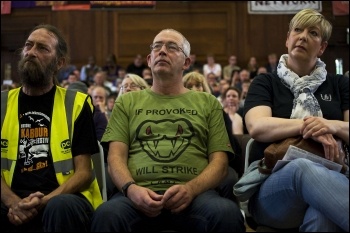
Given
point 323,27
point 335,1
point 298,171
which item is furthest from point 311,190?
point 335,1

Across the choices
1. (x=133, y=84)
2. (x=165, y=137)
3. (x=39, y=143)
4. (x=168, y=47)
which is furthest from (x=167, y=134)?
(x=133, y=84)

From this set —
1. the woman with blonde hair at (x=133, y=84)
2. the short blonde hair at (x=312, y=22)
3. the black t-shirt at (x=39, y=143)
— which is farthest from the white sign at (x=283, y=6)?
the black t-shirt at (x=39, y=143)

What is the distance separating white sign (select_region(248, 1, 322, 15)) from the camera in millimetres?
8422

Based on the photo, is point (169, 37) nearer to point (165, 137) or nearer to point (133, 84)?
point (165, 137)

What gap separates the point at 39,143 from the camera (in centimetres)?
213

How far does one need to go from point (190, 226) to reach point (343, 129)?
0.65 m

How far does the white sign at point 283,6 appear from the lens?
8422 mm

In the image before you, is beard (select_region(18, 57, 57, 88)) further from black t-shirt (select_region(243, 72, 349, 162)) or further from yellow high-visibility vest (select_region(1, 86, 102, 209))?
black t-shirt (select_region(243, 72, 349, 162))

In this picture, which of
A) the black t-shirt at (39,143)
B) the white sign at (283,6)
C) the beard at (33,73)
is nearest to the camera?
Answer: the black t-shirt at (39,143)

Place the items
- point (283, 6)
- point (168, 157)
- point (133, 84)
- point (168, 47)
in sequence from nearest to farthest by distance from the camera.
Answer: point (168, 157)
point (168, 47)
point (133, 84)
point (283, 6)

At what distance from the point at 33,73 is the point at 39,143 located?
0.95 feet

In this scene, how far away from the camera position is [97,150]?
2.20m

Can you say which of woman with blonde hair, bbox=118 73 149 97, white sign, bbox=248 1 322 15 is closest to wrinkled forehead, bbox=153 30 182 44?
woman with blonde hair, bbox=118 73 149 97

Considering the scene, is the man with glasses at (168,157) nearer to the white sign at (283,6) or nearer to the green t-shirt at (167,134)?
the green t-shirt at (167,134)
